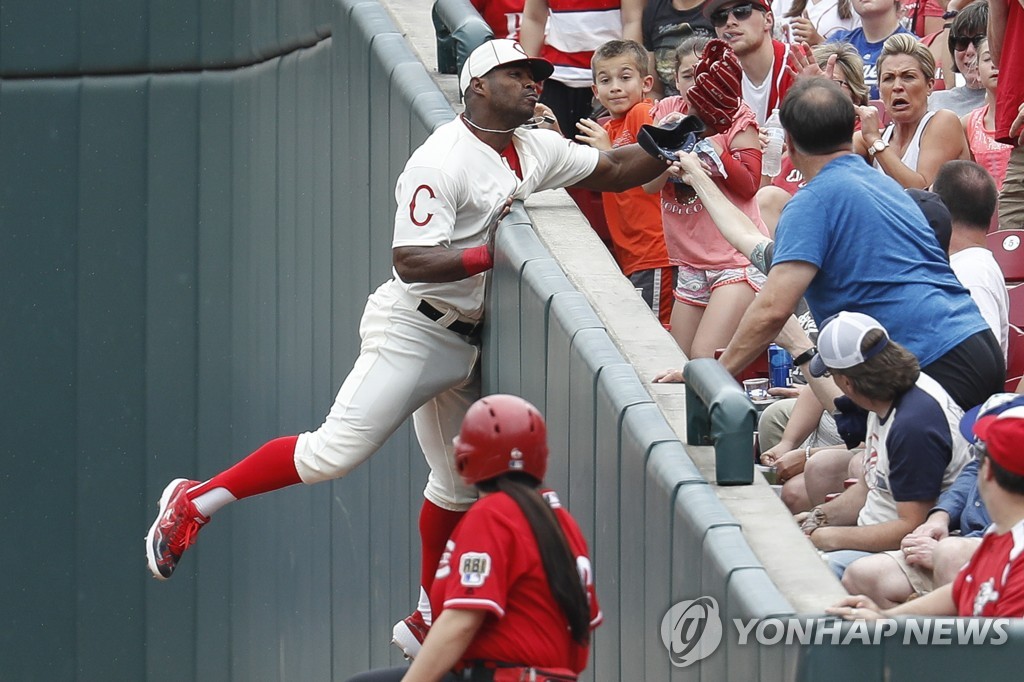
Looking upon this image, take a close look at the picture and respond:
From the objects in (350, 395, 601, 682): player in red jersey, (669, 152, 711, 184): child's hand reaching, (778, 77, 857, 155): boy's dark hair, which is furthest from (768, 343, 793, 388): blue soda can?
(350, 395, 601, 682): player in red jersey

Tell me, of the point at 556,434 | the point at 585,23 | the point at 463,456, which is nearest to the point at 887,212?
the point at 556,434

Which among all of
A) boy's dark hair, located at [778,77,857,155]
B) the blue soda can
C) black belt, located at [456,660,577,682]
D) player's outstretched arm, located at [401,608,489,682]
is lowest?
black belt, located at [456,660,577,682]

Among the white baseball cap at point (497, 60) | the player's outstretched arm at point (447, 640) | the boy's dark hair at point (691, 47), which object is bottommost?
the player's outstretched arm at point (447, 640)

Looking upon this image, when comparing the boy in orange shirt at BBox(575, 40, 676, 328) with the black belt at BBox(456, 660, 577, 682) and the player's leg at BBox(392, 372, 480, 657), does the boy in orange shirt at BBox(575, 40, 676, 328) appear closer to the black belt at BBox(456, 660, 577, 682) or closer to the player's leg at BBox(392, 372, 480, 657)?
the player's leg at BBox(392, 372, 480, 657)

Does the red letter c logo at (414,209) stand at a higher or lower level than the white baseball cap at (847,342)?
higher

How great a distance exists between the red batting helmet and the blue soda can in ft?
8.06

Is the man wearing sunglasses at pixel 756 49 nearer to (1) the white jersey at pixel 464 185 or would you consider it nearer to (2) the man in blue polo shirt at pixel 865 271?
(1) the white jersey at pixel 464 185

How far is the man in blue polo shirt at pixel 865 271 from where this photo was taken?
416 cm

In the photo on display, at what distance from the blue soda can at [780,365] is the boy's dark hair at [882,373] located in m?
1.73

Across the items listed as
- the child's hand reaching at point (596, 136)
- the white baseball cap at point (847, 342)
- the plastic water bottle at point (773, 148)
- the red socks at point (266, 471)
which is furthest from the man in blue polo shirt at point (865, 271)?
the plastic water bottle at point (773, 148)

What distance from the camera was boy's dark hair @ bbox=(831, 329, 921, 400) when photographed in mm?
3760

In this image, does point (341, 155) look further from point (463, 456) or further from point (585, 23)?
point (463, 456)

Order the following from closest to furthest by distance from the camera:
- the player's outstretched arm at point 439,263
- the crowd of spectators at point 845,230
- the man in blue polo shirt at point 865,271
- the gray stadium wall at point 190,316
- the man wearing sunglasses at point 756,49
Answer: the crowd of spectators at point 845,230 < the man in blue polo shirt at point 865,271 < the player's outstretched arm at point 439,263 < the man wearing sunglasses at point 756,49 < the gray stadium wall at point 190,316

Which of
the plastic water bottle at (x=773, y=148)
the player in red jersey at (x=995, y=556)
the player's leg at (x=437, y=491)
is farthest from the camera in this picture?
the plastic water bottle at (x=773, y=148)
